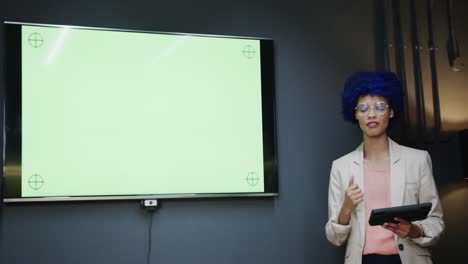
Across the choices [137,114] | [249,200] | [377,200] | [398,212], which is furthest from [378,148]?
[137,114]

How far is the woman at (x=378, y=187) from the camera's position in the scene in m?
2.33

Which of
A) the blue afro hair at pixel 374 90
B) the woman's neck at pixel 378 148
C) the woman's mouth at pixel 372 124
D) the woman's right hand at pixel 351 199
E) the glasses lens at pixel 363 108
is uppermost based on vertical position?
the blue afro hair at pixel 374 90

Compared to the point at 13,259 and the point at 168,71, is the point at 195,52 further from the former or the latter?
the point at 13,259

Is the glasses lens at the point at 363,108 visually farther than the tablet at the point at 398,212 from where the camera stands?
Yes

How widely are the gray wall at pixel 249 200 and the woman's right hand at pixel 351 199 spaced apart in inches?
21.8

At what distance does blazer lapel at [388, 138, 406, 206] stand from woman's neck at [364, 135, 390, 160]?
70 millimetres

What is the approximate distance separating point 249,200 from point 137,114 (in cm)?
81

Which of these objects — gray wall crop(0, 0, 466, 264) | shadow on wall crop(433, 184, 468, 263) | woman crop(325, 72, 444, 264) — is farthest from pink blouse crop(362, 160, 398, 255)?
shadow on wall crop(433, 184, 468, 263)

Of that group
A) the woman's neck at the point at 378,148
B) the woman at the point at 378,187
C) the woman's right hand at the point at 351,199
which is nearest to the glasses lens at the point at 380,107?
the woman at the point at 378,187

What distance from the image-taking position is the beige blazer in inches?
92.0

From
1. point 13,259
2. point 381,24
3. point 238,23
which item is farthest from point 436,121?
point 13,259

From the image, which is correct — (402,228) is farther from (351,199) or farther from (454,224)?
(454,224)

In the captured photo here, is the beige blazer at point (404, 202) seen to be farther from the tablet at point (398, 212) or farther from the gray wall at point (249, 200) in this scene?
the gray wall at point (249, 200)

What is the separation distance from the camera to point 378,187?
246 cm
